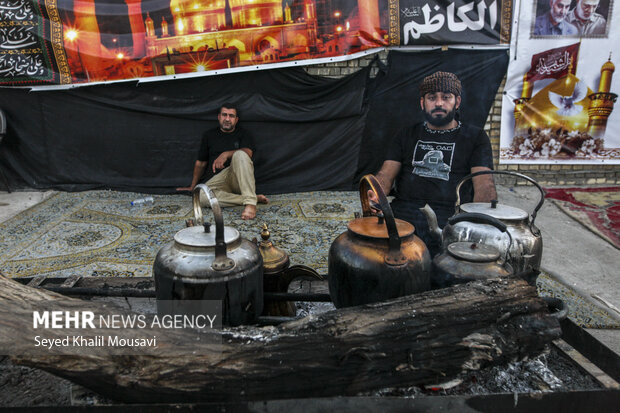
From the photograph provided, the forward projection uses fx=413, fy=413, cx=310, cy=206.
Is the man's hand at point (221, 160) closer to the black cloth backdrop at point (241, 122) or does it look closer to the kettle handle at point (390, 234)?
the black cloth backdrop at point (241, 122)

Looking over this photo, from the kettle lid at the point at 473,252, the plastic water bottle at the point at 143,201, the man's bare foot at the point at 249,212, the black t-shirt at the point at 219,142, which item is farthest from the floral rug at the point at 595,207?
the plastic water bottle at the point at 143,201

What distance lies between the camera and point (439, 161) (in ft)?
10.1

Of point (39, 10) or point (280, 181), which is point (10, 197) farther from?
point (280, 181)

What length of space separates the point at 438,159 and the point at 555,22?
3751mm

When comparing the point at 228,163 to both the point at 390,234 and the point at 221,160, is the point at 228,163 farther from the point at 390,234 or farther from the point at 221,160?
the point at 390,234

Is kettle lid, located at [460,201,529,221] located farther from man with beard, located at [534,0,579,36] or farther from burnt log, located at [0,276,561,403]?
man with beard, located at [534,0,579,36]

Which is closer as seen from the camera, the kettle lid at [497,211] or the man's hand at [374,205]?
the kettle lid at [497,211]

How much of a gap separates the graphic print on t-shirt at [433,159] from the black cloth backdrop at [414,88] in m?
2.53

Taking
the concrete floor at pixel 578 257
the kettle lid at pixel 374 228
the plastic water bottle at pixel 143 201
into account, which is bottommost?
the concrete floor at pixel 578 257

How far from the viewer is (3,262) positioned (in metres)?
3.46

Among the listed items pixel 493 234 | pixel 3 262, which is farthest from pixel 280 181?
pixel 493 234

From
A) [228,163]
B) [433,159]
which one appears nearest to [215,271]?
[433,159]

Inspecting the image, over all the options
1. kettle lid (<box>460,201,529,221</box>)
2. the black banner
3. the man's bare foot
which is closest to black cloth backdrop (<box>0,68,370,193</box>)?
the black banner

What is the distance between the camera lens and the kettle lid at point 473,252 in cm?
175
